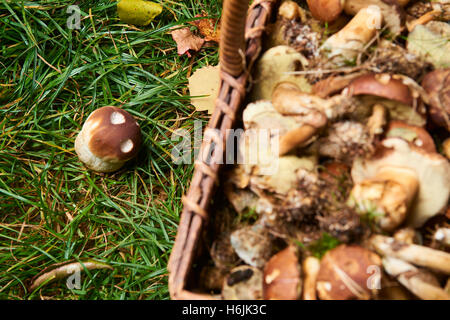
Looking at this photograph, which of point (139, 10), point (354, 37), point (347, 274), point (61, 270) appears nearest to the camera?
point (347, 274)

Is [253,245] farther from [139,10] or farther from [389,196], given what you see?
[139,10]

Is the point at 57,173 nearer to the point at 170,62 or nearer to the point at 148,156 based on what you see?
the point at 148,156

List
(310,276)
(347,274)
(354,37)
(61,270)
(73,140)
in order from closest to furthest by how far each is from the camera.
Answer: (347,274)
(310,276)
(354,37)
(61,270)
(73,140)

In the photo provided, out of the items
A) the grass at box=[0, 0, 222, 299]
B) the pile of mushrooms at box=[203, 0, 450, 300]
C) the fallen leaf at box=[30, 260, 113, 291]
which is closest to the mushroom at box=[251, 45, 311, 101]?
the pile of mushrooms at box=[203, 0, 450, 300]

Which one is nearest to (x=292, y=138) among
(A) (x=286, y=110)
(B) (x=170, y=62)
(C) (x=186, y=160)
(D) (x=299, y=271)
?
(A) (x=286, y=110)

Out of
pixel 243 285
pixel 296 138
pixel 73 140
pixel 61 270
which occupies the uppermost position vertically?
pixel 296 138

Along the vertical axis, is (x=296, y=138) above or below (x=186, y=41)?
above

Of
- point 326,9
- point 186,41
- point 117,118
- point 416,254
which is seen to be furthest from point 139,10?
point 416,254
